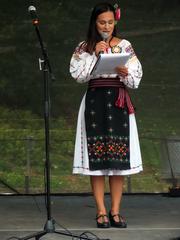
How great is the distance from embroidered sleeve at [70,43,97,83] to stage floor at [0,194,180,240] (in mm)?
969

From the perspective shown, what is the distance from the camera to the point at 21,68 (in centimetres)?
559

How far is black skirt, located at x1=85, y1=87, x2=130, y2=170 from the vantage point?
13.8 ft

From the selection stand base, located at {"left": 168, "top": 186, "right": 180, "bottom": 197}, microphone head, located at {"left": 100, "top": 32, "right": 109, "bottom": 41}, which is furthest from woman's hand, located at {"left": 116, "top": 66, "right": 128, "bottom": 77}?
stand base, located at {"left": 168, "top": 186, "right": 180, "bottom": 197}

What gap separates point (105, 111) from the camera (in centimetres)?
423

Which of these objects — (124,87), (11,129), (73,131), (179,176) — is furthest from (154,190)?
(124,87)

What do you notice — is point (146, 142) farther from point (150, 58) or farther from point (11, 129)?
point (11, 129)

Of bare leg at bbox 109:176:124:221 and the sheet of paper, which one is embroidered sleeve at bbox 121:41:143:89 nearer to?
the sheet of paper

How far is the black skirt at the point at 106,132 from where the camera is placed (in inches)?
166

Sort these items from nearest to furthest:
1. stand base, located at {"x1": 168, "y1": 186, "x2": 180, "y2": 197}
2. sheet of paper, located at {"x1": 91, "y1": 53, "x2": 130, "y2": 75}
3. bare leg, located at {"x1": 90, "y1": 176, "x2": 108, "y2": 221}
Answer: sheet of paper, located at {"x1": 91, "y1": 53, "x2": 130, "y2": 75}
bare leg, located at {"x1": 90, "y1": 176, "x2": 108, "y2": 221}
stand base, located at {"x1": 168, "y1": 186, "x2": 180, "y2": 197}

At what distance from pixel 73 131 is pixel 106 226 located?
1459 millimetres

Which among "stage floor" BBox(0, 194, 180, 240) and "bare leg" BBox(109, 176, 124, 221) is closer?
"stage floor" BBox(0, 194, 180, 240)

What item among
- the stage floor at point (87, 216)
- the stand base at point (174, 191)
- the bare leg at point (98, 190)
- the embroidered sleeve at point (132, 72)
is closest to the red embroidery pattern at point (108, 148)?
the bare leg at point (98, 190)

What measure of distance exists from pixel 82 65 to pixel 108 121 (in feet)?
1.26

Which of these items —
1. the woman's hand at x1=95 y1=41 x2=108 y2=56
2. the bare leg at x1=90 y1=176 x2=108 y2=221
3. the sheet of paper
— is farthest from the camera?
the bare leg at x1=90 y1=176 x2=108 y2=221
